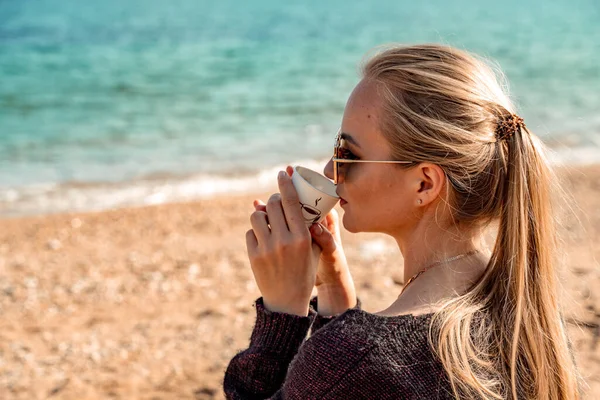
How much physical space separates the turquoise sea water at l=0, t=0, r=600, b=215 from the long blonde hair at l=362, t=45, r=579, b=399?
47 centimetres

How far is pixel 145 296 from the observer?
6387mm

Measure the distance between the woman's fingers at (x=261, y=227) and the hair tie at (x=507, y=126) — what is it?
78 cm

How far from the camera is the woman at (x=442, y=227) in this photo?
6.92 ft

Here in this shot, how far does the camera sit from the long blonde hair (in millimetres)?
2119

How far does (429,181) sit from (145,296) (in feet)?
14.9

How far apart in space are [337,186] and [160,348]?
337cm

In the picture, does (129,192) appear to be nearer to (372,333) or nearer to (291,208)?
(291,208)

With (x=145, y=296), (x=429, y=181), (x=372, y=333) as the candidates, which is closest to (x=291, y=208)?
(x=429, y=181)

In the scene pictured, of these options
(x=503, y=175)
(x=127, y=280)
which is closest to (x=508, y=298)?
(x=503, y=175)

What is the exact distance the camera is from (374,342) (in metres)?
1.89

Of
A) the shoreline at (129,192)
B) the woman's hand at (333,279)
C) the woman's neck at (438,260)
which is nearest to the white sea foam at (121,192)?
the shoreline at (129,192)

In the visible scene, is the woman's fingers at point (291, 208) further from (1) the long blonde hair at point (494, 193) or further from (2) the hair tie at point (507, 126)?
(2) the hair tie at point (507, 126)

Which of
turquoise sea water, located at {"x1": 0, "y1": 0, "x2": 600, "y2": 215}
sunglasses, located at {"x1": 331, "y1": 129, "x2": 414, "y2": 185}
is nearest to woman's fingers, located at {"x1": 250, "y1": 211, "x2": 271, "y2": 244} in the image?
sunglasses, located at {"x1": 331, "y1": 129, "x2": 414, "y2": 185}

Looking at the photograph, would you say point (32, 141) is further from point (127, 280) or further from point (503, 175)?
point (503, 175)
